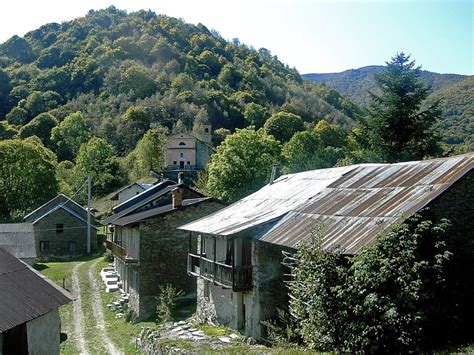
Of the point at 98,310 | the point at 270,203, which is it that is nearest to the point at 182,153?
the point at 98,310

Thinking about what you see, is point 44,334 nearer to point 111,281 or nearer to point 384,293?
point 384,293

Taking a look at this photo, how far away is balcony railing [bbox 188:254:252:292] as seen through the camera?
20.9 metres

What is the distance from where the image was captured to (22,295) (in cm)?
1520

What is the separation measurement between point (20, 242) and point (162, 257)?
8265mm

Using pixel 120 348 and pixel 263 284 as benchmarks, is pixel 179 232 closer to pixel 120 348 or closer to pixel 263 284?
pixel 120 348

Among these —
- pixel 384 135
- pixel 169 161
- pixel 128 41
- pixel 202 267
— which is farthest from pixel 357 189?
pixel 128 41

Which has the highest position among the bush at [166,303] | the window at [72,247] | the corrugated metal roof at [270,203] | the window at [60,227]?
the corrugated metal roof at [270,203]

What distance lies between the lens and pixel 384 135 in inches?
1672

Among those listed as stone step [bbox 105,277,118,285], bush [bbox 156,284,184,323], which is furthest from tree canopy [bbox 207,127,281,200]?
bush [bbox 156,284,184,323]

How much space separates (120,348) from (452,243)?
51.4ft

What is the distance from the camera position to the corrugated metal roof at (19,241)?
29859 millimetres

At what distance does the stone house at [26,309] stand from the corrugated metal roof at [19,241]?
13.2 m

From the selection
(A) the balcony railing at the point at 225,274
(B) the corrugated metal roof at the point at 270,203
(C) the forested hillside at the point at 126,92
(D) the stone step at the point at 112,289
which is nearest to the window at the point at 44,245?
(D) the stone step at the point at 112,289

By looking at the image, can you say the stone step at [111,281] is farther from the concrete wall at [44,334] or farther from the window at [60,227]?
the concrete wall at [44,334]
